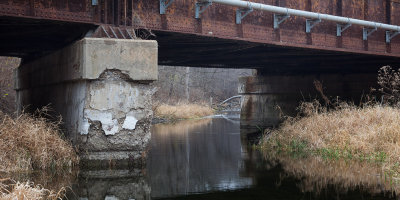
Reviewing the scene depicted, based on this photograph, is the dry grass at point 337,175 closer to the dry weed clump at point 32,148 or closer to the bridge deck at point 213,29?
the bridge deck at point 213,29

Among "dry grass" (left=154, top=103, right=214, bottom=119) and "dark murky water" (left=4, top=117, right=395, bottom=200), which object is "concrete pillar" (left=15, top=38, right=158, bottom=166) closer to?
"dark murky water" (left=4, top=117, right=395, bottom=200)

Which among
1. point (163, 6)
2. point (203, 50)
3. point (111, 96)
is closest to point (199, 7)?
point (163, 6)

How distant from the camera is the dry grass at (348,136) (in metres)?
10.6

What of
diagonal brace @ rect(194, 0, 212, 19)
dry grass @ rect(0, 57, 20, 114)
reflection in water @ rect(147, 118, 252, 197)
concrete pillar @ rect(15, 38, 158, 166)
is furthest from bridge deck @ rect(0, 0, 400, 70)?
dry grass @ rect(0, 57, 20, 114)

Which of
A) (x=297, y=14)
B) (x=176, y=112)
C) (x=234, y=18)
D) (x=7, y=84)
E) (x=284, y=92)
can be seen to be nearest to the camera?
(x=234, y=18)

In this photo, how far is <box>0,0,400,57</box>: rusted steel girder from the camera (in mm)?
9812

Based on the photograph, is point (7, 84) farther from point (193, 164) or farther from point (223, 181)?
point (223, 181)

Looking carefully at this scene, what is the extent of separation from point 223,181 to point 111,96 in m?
2.65

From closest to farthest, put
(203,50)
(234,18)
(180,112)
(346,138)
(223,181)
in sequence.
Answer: (223,181), (346,138), (234,18), (203,50), (180,112)

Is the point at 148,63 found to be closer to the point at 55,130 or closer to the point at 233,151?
the point at 55,130

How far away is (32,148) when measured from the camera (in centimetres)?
898

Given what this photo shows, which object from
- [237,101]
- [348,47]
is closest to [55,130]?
[348,47]

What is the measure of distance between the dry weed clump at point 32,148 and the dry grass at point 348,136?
5823 millimetres

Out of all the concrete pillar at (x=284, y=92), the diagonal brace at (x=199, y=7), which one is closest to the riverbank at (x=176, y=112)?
the concrete pillar at (x=284, y=92)
